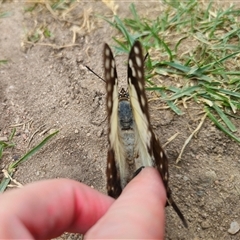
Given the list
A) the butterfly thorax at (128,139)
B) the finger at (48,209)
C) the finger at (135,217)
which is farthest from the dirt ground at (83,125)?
the finger at (135,217)

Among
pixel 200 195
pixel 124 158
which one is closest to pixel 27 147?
pixel 124 158

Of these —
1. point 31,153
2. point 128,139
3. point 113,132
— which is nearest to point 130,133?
point 128,139

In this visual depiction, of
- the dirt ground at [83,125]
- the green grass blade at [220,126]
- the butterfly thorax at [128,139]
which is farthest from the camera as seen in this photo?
the green grass blade at [220,126]

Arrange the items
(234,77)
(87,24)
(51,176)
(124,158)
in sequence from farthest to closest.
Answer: (87,24) → (234,77) → (51,176) → (124,158)

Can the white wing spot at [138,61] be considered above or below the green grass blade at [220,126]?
above

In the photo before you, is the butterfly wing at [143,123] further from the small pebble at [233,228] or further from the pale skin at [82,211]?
the small pebble at [233,228]

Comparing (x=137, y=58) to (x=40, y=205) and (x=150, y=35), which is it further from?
(x=150, y=35)

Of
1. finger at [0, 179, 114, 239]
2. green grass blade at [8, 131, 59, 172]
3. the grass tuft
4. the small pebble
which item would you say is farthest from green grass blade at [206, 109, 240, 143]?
finger at [0, 179, 114, 239]

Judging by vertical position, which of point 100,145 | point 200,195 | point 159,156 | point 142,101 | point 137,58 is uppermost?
point 137,58
